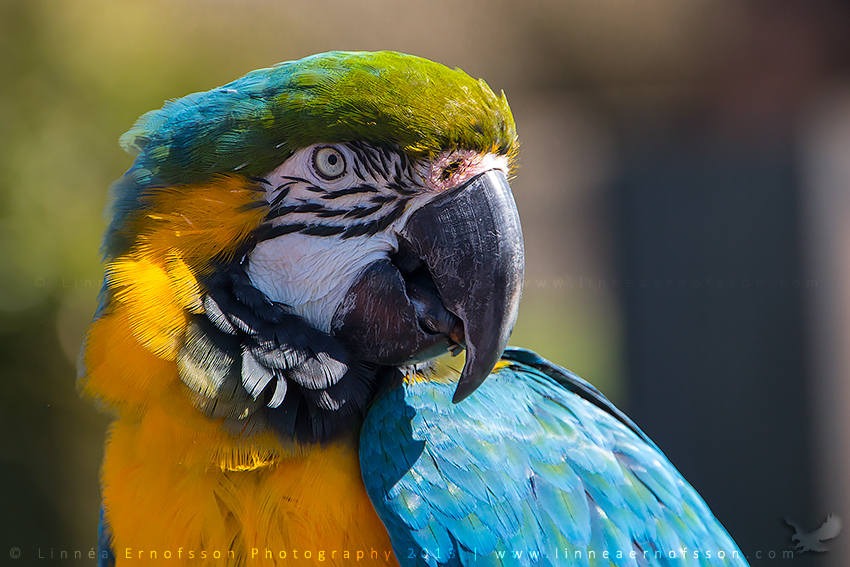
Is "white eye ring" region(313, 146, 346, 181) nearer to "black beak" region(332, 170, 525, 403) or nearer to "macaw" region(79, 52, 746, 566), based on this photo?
"macaw" region(79, 52, 746, 566)

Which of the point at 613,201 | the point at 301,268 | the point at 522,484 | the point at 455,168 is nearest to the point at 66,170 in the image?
the point at 301,268

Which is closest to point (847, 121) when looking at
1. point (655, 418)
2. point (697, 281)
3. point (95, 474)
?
point (697, 281)

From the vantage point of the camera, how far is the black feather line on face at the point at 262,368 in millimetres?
857

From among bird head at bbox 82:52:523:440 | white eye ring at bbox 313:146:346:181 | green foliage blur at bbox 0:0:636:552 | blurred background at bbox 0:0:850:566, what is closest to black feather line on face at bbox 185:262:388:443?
Answer: bird head at bbox 82:52:523:440

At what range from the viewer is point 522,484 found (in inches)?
37.6

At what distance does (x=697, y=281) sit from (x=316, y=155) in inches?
102

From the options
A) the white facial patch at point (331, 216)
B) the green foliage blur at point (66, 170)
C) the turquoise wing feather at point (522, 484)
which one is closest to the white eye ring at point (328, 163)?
the white facial patch at point (331, 216)

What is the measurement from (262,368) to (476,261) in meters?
0.36

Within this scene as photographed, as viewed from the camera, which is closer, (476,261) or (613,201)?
(476,261)

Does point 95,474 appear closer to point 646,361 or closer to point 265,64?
point 265,64

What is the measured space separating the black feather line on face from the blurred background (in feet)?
5.32

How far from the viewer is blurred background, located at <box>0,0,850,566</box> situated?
2.19 m

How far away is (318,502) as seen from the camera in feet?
2.89

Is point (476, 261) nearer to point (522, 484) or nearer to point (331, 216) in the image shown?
point (331, 216)
